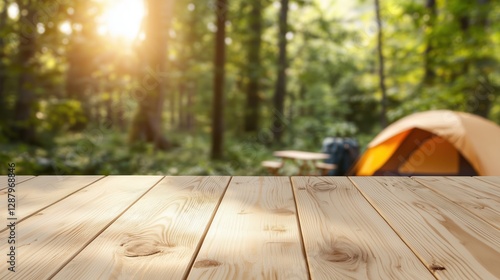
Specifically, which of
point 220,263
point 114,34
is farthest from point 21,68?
point 114,34

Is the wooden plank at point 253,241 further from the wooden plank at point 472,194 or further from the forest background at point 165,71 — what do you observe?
the forest background at point 165,71

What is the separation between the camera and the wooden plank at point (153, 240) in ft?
3.38

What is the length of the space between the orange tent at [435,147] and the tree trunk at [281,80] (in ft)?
31.2

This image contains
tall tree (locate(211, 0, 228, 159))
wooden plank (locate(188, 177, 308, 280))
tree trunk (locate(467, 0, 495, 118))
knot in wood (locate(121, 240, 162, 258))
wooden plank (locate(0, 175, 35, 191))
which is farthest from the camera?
tall tree (locate(211, 0, 228, 159))

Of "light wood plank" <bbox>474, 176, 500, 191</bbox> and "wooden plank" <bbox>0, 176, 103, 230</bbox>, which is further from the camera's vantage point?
"light wood plank" <bbox>474, 176, 500, 191</bbox>

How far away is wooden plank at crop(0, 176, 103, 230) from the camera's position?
5.13 feet

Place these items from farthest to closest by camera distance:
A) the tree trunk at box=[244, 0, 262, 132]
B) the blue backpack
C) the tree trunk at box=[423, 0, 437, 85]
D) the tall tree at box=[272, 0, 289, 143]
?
the tall tree at box=[272, 0, 289, 143]
the tree trunk at box=[244, 0, 262, 132]
the tree trunk at box=[423, 0, 437, 85]
the blue backpack

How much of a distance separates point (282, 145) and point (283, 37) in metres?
3.82

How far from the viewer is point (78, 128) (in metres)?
18.5

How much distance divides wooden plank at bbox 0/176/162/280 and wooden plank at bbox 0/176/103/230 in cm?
5

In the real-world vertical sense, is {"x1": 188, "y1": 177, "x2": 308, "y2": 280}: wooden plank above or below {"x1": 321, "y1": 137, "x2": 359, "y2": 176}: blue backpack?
above

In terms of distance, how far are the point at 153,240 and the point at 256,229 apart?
0.98 ft

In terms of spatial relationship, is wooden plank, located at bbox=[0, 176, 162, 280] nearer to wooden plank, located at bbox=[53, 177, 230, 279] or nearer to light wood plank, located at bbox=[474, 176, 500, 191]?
wooden plank, located at bbox=[53, 177, 230, 279]

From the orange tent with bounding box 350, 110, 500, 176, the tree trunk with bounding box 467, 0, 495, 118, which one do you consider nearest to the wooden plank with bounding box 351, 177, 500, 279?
the orange tent with bounding box 350, 110, 500, 176
